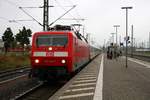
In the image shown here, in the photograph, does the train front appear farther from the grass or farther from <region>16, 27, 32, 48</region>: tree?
<region>16, 27, 32, 48</region>: tree

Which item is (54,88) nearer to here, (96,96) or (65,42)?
(65,42)

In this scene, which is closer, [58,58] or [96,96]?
[96,96]

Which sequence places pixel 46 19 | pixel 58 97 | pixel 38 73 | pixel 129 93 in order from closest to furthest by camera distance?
1. pixel 58 97
2. pixel 129 93
3. pixel 38 73
4. pixel 46 19

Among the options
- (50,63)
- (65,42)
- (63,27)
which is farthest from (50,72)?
(63,27)

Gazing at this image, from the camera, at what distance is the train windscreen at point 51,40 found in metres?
16.2

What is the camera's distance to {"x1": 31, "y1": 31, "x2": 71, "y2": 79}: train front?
15.7m

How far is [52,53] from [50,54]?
0.11m

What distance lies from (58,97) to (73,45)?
615 centimetres

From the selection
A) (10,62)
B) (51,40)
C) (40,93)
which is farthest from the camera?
(10,62)

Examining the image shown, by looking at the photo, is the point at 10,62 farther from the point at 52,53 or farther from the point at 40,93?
the point at 40,93

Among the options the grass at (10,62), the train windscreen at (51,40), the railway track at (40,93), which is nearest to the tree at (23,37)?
the grass at (10,62)

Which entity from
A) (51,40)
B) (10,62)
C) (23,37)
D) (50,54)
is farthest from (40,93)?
(23,37)

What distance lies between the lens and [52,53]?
15.9 metres

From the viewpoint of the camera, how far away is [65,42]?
53.2 feet
